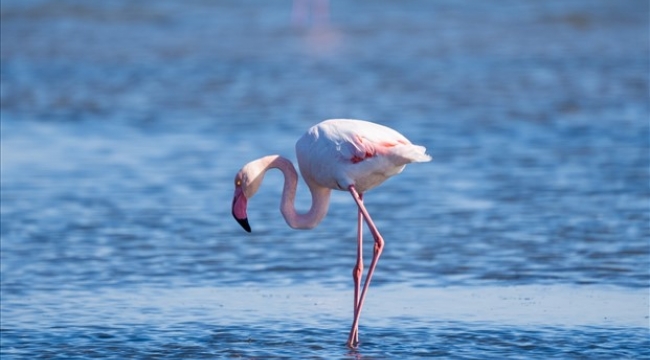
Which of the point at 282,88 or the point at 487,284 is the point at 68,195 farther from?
the point at 282,88

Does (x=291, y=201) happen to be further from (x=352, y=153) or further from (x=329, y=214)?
(x=329, y=214)

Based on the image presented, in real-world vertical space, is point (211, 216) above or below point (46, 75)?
below

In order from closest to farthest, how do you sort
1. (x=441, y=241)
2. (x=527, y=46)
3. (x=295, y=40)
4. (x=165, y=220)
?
(x=441, y=241)
(x=165, y=220)
(x=527, y=46)
(x=295, y=40)

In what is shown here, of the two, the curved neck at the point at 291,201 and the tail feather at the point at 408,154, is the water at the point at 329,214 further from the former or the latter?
the tail feather at the point at 408,154

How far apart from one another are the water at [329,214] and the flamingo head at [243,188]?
0.50 m

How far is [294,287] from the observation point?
7668 mm

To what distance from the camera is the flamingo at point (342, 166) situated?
22.4ft

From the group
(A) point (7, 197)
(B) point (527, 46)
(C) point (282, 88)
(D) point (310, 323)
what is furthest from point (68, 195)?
→ (B) point (527, 46)

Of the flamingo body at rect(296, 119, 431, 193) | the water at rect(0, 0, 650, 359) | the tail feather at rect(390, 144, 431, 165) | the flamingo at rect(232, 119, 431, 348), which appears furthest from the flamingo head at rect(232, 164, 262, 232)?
the tail feather at rect(390, 144, 431, 165)

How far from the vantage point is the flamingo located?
22.4 ft

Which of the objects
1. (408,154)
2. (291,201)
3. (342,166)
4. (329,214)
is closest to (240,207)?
(291,201)

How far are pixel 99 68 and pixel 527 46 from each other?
6432 millimetres

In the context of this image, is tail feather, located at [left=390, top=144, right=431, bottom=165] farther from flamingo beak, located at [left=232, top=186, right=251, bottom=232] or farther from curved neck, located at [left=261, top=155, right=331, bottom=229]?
flamingo beak, located at [left=232, top=186, right=251, bottom=232]

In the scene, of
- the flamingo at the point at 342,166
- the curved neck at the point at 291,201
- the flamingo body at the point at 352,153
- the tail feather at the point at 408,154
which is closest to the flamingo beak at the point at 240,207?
the flamingo at the point at 342,166
